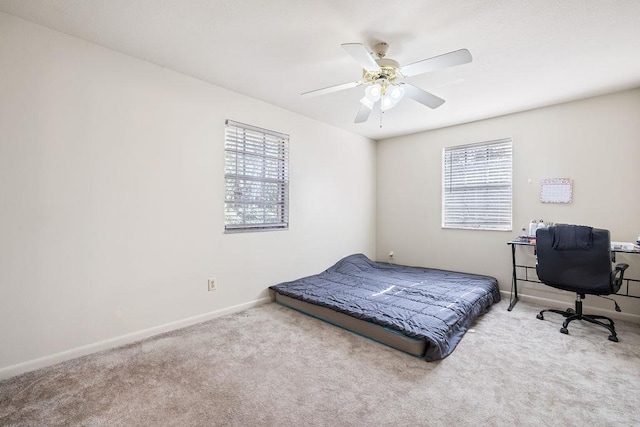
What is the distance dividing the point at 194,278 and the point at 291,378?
145 centimetres

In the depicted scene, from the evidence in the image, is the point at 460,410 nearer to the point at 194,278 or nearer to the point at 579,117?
the point at 194,278

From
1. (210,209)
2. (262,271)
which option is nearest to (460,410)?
(262,271)

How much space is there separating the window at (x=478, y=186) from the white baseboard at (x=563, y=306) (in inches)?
34.3

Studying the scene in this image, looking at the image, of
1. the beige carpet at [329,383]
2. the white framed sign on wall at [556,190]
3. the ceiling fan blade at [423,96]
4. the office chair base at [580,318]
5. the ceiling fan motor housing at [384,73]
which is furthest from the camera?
the white framed sign on wall at [556,190]

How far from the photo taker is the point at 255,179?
11.0ft

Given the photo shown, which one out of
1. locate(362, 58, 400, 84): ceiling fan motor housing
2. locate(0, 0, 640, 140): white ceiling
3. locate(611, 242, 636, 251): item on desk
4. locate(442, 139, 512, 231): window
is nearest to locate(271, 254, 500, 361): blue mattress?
locate(442, 139, 512, 231): window

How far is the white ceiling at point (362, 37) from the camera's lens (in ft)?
6.02

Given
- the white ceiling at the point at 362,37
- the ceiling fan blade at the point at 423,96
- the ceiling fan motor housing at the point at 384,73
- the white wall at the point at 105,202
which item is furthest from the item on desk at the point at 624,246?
the white wall at the point at 105,202

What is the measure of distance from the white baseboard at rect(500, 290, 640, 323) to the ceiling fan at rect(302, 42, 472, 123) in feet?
9.12

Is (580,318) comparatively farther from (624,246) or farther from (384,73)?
(384,73)

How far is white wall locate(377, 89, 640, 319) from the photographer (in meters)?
3.07

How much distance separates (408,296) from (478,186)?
2.07 metres

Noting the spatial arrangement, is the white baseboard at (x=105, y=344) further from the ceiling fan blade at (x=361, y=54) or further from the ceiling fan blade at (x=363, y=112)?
the ceiling fan blade at (x=361, y=54)

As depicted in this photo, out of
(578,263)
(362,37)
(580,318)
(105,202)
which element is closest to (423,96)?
(362,37)
